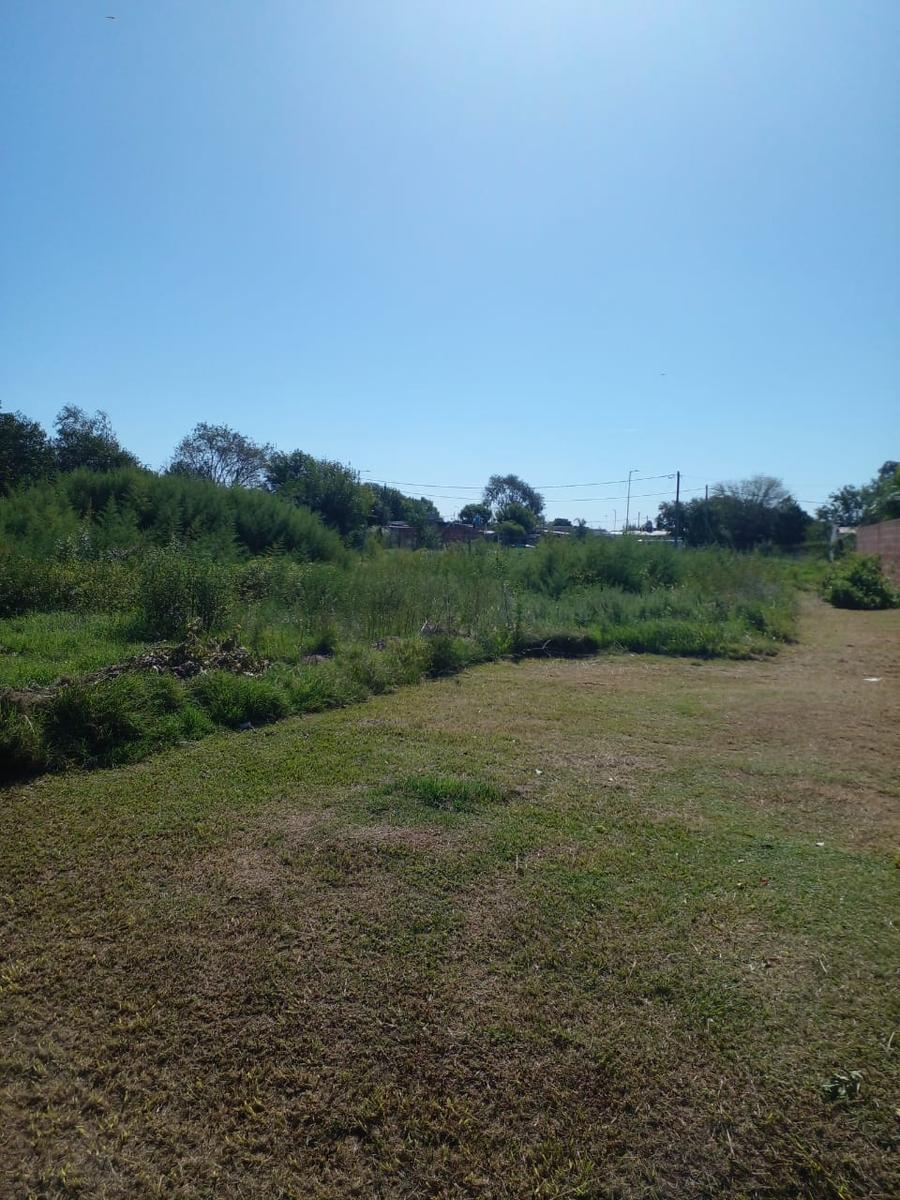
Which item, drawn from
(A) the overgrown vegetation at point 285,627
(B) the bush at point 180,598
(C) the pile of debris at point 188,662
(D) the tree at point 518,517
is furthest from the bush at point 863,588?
(D) the tree at point 518,517

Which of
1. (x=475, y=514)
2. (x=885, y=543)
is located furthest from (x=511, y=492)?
(x=885, y=543)

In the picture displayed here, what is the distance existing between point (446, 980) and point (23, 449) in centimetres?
2746

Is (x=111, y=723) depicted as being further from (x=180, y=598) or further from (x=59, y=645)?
(x=180, y=598)

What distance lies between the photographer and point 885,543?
22703mm

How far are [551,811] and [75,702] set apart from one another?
332 centimetres

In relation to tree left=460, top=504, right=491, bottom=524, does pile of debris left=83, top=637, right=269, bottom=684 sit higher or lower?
lower

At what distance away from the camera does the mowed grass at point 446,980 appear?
6.35 ft

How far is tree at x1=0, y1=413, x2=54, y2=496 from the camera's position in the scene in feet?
76.1

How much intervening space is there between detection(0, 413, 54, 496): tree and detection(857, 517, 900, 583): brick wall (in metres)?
25.9

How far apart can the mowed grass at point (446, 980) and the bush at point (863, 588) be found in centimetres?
1526

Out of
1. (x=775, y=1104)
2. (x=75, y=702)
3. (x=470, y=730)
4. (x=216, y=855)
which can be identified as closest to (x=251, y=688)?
(x=75, y=702)

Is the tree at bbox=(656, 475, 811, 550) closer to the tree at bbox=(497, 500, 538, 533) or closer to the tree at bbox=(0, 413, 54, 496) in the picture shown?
the tree at bbox=(497, 500, 538, 533)

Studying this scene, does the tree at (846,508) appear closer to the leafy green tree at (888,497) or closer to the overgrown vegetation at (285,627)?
the leafy green tree at (888,497)

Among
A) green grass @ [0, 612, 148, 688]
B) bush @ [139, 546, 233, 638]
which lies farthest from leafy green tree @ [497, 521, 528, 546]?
green grass @ [0, 612, 148, 688]
